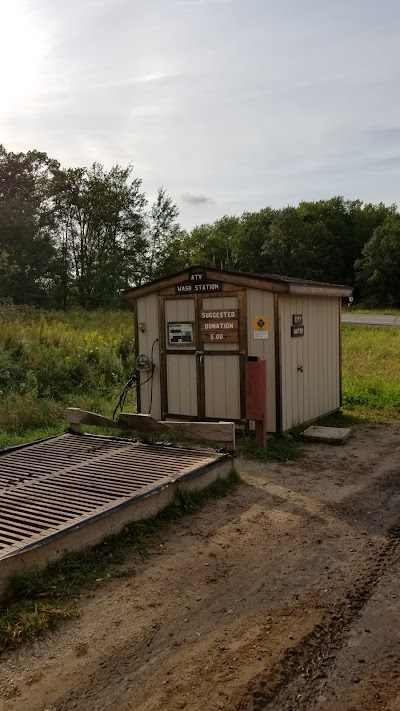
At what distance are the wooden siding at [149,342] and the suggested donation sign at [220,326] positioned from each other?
2.87ft

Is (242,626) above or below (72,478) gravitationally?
below

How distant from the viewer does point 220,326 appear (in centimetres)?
824

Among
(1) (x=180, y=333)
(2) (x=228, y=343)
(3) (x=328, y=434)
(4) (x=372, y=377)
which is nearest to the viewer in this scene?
(3) (x=328, y=434)

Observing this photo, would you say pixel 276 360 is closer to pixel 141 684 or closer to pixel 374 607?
pixel 374 607

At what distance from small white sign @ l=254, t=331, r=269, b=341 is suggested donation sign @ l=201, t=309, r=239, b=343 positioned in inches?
11.1

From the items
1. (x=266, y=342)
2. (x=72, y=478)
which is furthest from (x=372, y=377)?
(x=72, y=478)

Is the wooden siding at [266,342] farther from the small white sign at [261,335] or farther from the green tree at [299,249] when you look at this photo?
the green tree at [299,249]

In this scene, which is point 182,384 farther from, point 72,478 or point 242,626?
point 242,626

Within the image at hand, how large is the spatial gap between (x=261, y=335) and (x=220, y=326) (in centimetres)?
63

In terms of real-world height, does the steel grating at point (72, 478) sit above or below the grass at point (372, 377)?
below

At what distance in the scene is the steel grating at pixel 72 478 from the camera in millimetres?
4621

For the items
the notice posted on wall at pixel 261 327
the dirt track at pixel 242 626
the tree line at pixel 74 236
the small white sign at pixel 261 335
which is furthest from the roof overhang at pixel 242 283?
the tree line at pixel 74 236

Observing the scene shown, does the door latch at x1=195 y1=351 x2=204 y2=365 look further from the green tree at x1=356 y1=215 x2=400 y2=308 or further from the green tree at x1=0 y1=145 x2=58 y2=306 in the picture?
the green tree at x1=356 y1=215 x2=400 y2=308

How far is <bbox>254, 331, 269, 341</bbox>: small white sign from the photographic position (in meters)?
7.92
